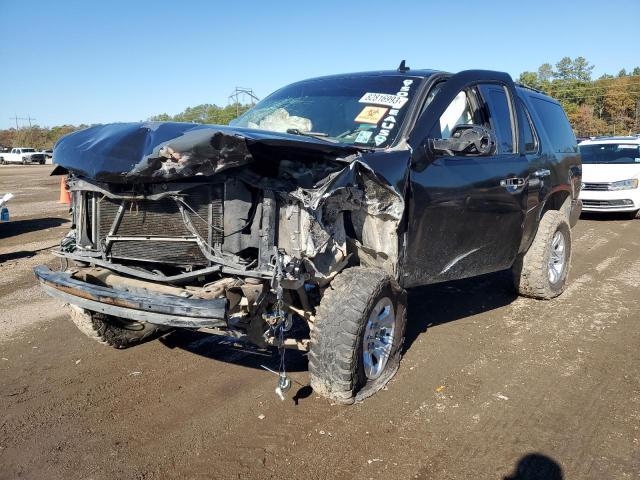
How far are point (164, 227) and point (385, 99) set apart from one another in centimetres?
197

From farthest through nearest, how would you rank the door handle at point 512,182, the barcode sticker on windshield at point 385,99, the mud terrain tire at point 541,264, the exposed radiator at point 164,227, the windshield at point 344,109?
the mud terrain tire at point 541,264 < the door handle at point 512,182 < the barcode sticker on windshield at point 385,99 < the windshield at point 344,109 < the exposed radiator at point 164,227

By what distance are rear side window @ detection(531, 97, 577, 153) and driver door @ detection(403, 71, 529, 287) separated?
871 millimetres

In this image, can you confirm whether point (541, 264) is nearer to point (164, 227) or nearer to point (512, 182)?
point (512, 182)

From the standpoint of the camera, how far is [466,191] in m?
4.22

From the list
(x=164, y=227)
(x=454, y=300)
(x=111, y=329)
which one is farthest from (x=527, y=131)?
(x=111, y=329)

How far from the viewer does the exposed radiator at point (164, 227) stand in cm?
327

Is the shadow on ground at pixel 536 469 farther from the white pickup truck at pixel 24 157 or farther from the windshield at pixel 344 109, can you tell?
the white pickup truck at pixel 24 157

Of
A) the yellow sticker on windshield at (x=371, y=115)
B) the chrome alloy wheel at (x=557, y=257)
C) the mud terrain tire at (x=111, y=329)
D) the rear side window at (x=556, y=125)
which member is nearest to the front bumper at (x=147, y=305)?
the mud terrain tire at (x=111, y=329)

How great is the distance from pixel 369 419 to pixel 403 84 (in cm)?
254

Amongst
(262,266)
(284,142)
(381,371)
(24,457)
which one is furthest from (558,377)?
(24,457)

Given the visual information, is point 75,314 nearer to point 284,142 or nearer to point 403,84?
point 284,142

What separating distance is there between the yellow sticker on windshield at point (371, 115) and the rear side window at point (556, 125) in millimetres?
2464

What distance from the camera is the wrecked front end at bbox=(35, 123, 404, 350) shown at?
300 centimetres

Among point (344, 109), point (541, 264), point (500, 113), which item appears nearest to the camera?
point (344, 109)
